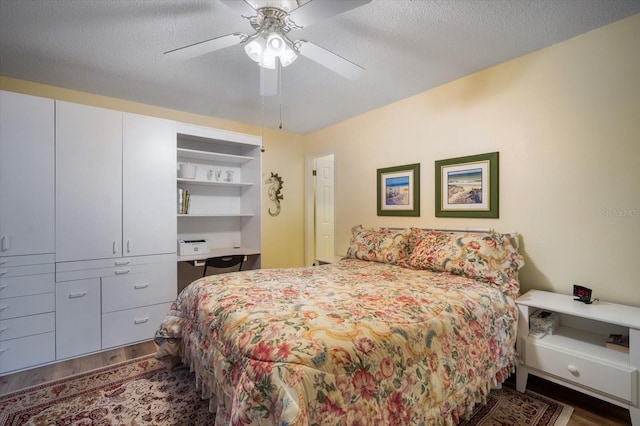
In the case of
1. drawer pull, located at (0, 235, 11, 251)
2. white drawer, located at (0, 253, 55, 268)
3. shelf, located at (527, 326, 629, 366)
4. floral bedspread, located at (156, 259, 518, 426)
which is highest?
drawer pull, located at (0, 235, 11, 251)

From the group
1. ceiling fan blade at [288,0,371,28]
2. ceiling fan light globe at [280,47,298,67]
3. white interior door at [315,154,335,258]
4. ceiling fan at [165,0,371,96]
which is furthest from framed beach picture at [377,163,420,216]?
ceiling fan blade at [288,0,371,28]

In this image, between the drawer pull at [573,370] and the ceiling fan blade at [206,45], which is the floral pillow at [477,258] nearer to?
the drawer pull at [573,370]

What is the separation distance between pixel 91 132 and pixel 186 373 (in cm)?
220

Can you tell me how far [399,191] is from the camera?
3.14 meters

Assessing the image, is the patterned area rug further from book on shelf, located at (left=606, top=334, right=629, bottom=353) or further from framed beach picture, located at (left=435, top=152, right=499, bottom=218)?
framed beach picture, located at (left=435, top=152, right=499, bottom=218)

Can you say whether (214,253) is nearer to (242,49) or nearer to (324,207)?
(324,207)

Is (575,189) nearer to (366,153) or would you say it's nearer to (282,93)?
(366,153)

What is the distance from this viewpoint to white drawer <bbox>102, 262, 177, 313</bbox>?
259cm

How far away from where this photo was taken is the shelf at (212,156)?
3304 millimetres

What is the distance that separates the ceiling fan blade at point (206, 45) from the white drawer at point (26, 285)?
2.09m

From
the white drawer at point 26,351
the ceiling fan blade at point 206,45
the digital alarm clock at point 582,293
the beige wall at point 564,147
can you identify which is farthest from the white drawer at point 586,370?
the white drawer at point 26,351

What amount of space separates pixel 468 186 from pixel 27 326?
3.82 metres

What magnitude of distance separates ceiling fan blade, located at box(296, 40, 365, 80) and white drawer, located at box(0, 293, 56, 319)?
9.02ft

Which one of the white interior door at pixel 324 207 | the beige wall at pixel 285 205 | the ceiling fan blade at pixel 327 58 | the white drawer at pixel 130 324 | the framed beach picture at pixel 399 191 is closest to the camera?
the ceiling fan blade at pixel 327 58
